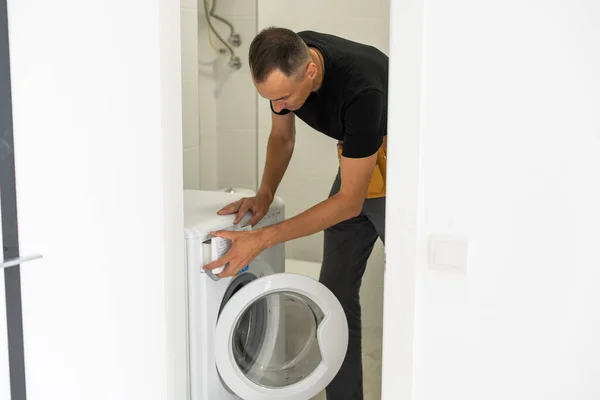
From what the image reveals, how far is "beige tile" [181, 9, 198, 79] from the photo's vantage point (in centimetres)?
267

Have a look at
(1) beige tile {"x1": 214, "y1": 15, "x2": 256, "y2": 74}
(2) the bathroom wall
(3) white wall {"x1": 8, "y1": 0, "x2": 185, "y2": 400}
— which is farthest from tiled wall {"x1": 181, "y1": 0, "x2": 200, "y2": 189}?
(3) white wall {"x1": 8, "y1": 0, "x2": 185, "y2": 400}

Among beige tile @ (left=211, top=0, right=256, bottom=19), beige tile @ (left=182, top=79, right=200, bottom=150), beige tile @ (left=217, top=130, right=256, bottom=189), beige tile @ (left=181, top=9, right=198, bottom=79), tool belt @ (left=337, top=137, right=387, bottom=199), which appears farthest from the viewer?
beige tile @ (left=217, top=130, right=256, bottom=189)

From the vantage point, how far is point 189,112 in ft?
9.27

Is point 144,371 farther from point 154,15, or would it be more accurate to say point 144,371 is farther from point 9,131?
point 154,15

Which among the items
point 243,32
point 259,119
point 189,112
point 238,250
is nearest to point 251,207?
point 238,250

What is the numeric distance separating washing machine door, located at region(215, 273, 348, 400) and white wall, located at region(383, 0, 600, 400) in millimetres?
574

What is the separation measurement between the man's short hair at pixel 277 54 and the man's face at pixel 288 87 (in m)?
0.01

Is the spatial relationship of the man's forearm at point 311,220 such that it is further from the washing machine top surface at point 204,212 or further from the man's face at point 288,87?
the man's face at point 288,87

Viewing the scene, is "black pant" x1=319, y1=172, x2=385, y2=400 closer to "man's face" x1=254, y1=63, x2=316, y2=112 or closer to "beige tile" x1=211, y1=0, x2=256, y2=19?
"man's face" x1=254, y1=63, x2=316, y2=112

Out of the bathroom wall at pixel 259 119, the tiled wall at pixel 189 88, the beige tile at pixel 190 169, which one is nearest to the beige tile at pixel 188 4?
the tiled wall at pixel 189 88

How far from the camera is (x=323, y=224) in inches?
80.3

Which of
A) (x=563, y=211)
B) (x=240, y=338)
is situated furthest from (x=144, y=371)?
(x=563, y=211)

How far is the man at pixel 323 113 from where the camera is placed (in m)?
1.96

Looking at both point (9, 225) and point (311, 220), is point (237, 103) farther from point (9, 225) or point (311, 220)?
point (9, 225)
